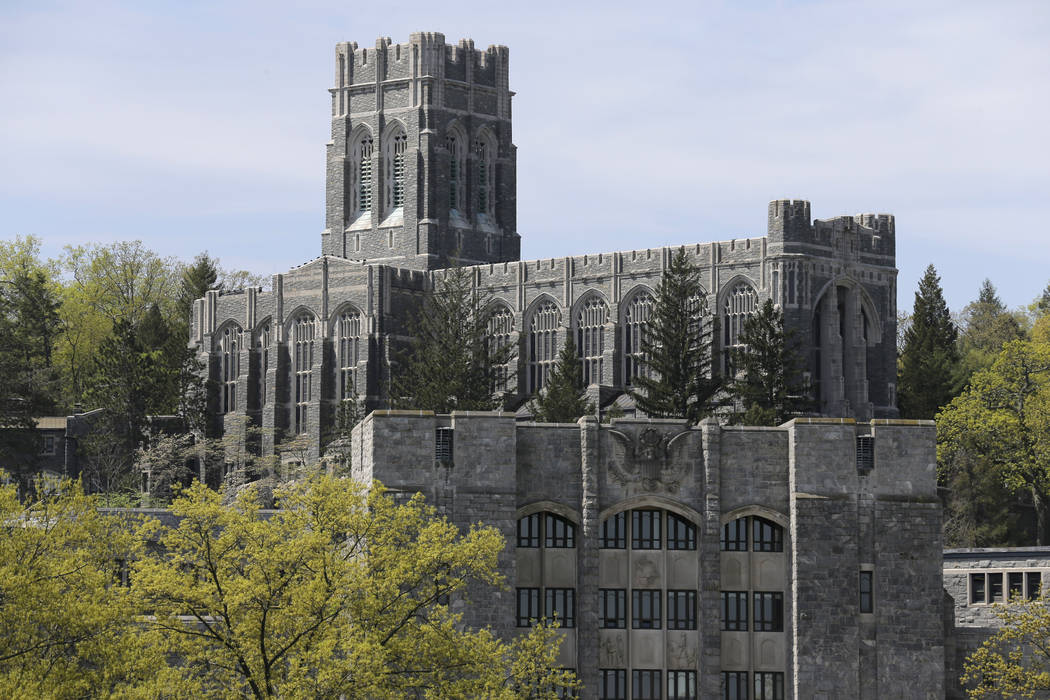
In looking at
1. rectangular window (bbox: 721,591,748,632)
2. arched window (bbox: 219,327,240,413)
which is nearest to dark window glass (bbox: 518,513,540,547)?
rectangular window (bbox: 721,591,748,632)

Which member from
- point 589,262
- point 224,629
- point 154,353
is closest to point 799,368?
point 589,262

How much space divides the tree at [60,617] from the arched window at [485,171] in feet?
283

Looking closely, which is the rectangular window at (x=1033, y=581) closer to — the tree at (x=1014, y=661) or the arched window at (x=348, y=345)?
the tree at (x=1014, y=661)

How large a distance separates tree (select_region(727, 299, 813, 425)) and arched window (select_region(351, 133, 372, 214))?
4104 cm

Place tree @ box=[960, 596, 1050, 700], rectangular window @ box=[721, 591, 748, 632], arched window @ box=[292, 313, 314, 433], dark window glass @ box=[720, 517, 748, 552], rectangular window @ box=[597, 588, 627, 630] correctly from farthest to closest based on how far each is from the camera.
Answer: arched window @ box=[292, 313, 314, 433] → dark window glass @ box=[720, 517, 748, 552] → rectangular window @ box=[721, 591, 748, 632] → rectangular window @ box=[597, 588, 627, 630] → tree @ box=[960, 596, 1050, 700]

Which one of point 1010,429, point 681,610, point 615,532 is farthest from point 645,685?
point 1010,429

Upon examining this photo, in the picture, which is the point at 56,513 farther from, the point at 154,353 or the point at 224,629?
the point at 154,353

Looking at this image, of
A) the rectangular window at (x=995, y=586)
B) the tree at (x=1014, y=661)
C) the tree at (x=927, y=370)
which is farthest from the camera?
the tree at (x=927, y=370)

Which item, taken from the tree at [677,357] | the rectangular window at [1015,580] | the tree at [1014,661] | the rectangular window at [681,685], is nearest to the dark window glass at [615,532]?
the rectangular window at [681,685]

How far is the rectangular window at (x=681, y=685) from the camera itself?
65.4 meters

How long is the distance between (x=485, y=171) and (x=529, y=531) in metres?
79.0

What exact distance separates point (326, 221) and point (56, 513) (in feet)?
285

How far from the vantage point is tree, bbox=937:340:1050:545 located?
4085 inches

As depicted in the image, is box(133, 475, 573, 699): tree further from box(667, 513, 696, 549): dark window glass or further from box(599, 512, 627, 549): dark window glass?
box(667, 513, 696, 549): dark window glass
